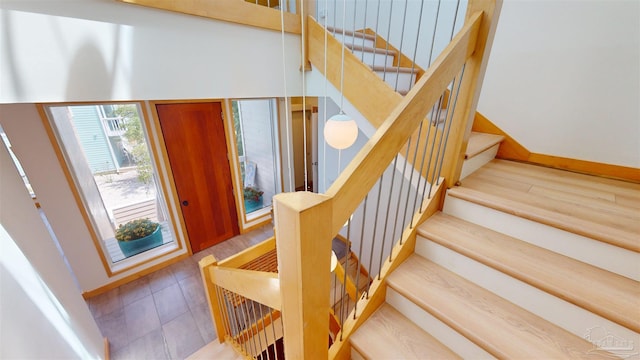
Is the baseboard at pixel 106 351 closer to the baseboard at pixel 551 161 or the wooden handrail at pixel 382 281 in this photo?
the wooden handrail at pixel 382 281

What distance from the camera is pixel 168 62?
1.34 meters

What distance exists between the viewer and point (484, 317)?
978mm

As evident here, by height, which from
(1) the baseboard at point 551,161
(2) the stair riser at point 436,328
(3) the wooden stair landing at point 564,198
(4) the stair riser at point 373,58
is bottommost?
(2) the stair riser at point 436,328

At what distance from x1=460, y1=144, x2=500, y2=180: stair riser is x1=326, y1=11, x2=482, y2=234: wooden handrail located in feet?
2.23

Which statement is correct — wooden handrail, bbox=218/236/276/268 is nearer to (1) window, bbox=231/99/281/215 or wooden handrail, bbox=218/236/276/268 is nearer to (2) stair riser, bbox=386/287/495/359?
(2) stair riser, bbox=386/287/495/359

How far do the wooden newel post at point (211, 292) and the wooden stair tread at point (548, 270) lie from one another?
164cm

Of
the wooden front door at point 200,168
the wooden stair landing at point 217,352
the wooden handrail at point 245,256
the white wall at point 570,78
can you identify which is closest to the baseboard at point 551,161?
the white wall at point 570,78

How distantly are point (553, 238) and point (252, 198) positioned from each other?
435 cm

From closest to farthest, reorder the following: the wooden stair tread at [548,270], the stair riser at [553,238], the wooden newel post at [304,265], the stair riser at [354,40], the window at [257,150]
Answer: the wooden newel post at [304,265]
the wooden stair tread at [548,270]
the stair riser at [553,238]
the stair riser at [354,40]
the window at [257,150]

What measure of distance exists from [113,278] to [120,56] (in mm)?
3100

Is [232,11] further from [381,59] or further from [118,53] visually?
[381,59]

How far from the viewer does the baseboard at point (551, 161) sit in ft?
5.20

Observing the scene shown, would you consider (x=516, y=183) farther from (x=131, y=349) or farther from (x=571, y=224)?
(x=131, y=349)

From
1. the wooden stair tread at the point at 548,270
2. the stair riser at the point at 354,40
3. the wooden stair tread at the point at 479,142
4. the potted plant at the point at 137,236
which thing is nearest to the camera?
the wooden stair tread at the point at 548,270
